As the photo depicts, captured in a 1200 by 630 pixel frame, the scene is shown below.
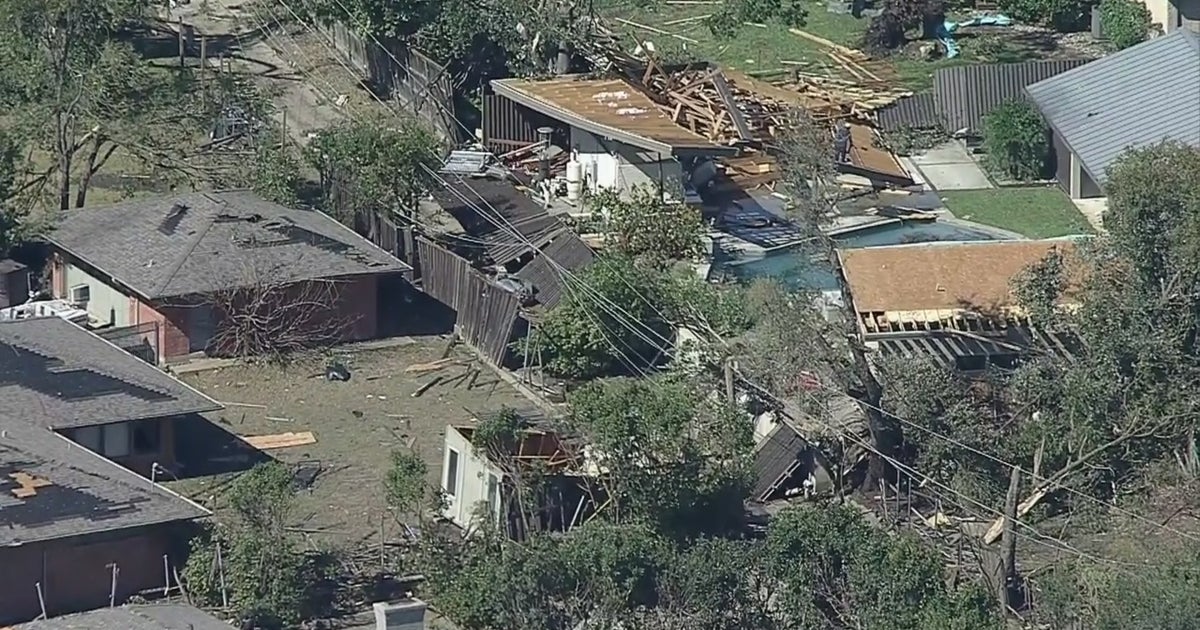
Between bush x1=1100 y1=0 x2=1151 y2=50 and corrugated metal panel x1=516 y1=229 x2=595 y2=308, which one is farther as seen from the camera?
bush x1=1100 y1=0 x2=1151 y2=50

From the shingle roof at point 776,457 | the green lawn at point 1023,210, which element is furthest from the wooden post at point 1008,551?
the green lawn at point 1023,210

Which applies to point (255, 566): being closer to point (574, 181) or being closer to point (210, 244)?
point (210, 244)

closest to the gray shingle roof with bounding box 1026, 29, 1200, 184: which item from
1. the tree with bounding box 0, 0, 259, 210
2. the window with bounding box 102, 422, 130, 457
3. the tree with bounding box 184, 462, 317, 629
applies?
the tree with bounding box 0, 0, 259, 210

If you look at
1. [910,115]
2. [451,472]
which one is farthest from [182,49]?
[451,472]

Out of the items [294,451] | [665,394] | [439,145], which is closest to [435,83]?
[439,145]

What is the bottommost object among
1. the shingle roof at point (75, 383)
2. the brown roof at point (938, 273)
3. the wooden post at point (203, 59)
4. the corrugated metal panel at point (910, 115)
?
the shingle roof at point (75, 383)

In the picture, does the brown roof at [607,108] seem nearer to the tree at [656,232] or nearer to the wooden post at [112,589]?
the tree at [656,232]

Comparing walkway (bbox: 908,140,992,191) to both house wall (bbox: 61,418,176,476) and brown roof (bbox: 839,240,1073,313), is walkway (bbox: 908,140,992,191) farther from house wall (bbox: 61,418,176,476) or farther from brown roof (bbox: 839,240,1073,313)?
house wall (bbox: 61,418,176,476)
